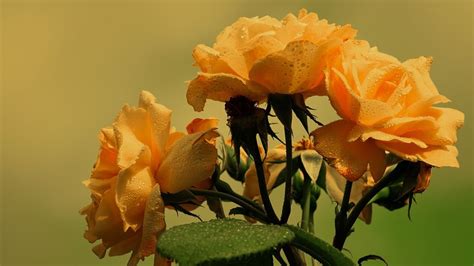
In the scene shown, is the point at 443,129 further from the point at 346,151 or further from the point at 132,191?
the point at 132,191

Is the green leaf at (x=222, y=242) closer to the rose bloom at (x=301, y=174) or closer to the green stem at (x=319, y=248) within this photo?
the green stem at (x=319, y=248)

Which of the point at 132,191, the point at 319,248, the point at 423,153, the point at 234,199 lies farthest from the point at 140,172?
the point at 423,153

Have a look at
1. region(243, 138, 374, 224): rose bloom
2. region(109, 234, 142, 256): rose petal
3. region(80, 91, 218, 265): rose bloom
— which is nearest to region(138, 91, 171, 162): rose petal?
region(80, 91, 218, 265): rose bloom

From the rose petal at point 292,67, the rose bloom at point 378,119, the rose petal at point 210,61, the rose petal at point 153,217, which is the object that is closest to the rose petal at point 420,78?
the rose bloom at point 378,119

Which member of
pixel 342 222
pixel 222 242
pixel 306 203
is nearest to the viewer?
pixel 222 242

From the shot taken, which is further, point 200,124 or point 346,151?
point 200,124

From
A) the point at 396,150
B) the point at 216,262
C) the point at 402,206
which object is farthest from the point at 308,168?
the point at 216,262

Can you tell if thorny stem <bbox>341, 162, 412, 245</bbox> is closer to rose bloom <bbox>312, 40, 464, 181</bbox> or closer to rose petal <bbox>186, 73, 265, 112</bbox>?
rose bloom <bbox>312, 40, 464, 181</bbox>
